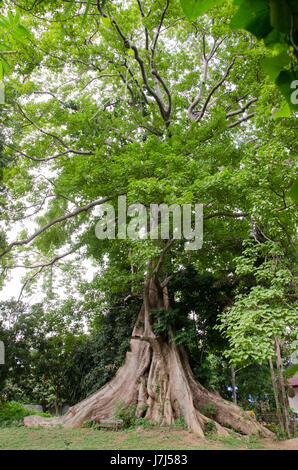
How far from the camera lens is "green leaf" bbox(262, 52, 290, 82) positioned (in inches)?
15.9

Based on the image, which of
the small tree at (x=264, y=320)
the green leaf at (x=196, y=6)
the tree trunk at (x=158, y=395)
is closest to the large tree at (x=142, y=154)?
the tree trunk at (x=158, y=395)

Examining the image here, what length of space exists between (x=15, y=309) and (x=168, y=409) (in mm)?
6241

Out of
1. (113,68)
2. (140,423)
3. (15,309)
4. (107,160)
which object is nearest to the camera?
(140,423)

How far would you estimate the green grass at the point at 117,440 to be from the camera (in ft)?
16.2

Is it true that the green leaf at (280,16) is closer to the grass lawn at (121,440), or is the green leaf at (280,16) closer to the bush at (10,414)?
the grass lawn at (121,440)

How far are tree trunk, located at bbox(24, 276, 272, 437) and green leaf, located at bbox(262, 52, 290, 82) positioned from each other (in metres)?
6.68

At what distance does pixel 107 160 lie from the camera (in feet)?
22.8

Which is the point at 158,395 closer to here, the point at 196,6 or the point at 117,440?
the point at 117,440

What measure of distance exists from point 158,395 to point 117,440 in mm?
1519

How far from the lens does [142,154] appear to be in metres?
6.64

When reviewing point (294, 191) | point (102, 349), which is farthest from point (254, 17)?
point (102, 349)

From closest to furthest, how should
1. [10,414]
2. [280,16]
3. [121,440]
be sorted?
1. [280,16]
2. [121,440]
3. [10,414]
